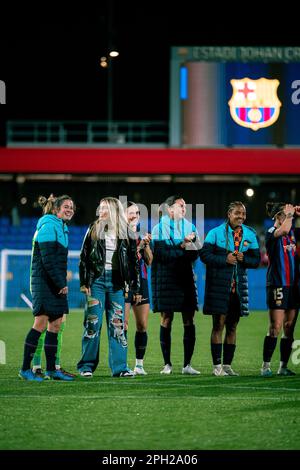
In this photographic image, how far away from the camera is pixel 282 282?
32.3ft

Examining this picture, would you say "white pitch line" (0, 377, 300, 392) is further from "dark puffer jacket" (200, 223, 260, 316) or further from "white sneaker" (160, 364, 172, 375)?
"dark puffer jacket" (200, 223, 260, 316)

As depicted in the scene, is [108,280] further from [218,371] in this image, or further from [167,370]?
[218,371]

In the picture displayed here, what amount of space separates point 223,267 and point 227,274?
0.29 feet

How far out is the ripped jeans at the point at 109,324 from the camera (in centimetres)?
943

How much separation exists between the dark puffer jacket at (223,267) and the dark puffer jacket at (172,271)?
7.5 inches

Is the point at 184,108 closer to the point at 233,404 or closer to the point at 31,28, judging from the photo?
the point at 31,28

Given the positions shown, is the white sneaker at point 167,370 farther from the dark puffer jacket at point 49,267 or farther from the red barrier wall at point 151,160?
the red barrier wall at point 151,160

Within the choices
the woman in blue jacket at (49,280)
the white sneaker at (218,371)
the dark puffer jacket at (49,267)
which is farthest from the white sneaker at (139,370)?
the dark puffer jacket at (49,267)

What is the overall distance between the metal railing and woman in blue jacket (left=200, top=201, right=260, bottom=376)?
20642 mm

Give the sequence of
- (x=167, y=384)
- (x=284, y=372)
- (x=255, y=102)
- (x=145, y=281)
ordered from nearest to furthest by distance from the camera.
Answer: (x=167, y=384) → (x=284, y=372) → (x=145, y=281) → (x=255, y=102)

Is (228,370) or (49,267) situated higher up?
(49,267)

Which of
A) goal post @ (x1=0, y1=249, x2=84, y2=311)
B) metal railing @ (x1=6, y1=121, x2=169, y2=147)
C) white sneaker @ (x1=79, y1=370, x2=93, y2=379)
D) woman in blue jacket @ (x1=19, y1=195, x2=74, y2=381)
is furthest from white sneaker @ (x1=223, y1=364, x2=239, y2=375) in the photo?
metal railing @ (x1=6, y1=121, x2=169, y2=147)

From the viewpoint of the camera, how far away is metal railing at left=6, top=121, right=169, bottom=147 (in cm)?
3105

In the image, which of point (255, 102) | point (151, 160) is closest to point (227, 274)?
point (255, 102)
